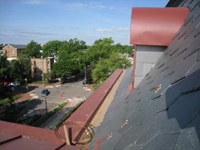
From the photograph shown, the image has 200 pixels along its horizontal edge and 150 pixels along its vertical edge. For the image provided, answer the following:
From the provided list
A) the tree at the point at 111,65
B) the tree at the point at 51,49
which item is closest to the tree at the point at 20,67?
the tree at the point at 111,65

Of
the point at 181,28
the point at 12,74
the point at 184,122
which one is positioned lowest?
the point at 12,74

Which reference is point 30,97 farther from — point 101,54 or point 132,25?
point 132,25

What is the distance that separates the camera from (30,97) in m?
26.4

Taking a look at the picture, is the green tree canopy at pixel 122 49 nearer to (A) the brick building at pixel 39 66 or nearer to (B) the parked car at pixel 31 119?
(A) the brick building at pixel 39 66

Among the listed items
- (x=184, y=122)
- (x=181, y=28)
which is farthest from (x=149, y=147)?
(x=181, y=28)

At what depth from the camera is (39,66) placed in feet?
128

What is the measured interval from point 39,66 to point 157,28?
40058 mm

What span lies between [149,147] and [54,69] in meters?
37.6

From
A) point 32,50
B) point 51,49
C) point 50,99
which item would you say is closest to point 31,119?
point 50,99

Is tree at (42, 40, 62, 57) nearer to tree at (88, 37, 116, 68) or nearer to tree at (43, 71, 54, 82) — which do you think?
tree at (43, 71, 54, 82)

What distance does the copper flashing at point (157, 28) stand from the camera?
289 cm

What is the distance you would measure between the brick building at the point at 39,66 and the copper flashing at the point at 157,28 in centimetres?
3774

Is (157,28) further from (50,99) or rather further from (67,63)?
(67,63)

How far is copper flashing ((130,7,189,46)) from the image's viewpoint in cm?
289
